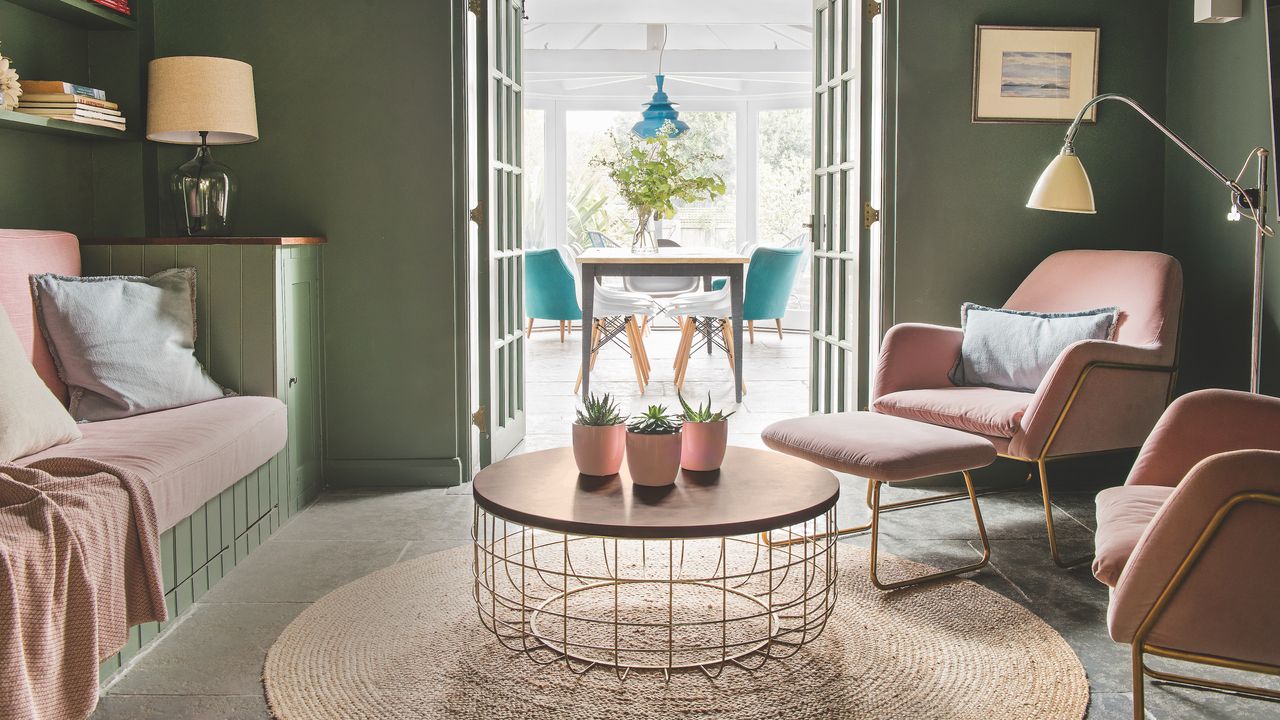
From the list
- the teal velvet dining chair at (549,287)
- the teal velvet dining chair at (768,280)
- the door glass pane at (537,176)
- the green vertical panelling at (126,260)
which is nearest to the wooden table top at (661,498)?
the green vertical panelling at (126,260)

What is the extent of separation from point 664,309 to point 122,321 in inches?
138

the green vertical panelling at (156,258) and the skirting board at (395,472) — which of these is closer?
the green vertical panelling at (156,258)

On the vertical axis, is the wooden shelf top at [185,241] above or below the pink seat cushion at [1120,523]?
above

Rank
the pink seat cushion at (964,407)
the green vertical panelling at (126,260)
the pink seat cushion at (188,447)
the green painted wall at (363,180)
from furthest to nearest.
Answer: the green painted wall at (363,180)
the green vertical panelling at (126,260)
the pink seat cushion at (964,407)
the pink seat cushion at (188,447)

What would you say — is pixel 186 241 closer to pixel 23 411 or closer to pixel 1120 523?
pixel 23 411

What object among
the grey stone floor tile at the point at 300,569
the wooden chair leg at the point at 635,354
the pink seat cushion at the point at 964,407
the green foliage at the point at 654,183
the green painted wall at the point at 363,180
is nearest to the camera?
the grey stone floor tile at the point at 300,569

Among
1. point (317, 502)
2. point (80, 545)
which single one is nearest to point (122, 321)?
point (317, 502)

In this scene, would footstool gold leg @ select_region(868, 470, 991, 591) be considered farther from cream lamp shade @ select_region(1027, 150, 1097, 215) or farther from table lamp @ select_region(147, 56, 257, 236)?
table lamp @ select_region(147, 56, 257, 236)

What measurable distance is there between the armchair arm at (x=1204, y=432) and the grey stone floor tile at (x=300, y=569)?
78.0 inches

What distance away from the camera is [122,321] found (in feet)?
9.43

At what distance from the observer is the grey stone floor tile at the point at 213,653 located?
2.08 metres

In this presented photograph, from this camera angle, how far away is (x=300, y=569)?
2.82m

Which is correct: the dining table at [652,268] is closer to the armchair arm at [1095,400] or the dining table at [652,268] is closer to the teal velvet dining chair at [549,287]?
the teal velvet dining chair at [549,287]

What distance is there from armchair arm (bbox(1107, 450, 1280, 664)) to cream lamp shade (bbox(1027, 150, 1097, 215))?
149 centimetres
